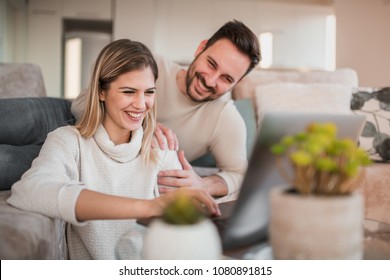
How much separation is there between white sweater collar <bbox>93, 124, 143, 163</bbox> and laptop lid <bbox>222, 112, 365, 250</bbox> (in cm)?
56

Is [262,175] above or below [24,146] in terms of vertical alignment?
above

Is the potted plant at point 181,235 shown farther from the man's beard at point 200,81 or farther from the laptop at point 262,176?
the man's beard at point 200,81

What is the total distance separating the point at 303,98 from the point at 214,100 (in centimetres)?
73

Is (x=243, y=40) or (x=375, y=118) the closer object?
(x=243, y=40)

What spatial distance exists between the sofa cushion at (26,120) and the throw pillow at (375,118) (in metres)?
1.54

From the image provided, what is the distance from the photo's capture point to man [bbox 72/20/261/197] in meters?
1.84

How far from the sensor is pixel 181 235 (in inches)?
22.4

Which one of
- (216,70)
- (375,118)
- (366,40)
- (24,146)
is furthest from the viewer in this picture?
(366,40)

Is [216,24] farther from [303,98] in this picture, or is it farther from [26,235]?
[26,235]

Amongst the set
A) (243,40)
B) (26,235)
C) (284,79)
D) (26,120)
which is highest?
(243,40)

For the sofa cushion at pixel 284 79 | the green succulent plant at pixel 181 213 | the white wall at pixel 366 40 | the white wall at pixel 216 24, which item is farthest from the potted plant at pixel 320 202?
the white wall at pixel 216 24

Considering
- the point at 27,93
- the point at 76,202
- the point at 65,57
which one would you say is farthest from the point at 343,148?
the point at 65,57

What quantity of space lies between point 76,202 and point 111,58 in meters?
0.57

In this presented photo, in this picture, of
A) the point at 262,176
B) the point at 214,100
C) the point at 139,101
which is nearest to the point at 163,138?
the point at 139,101
